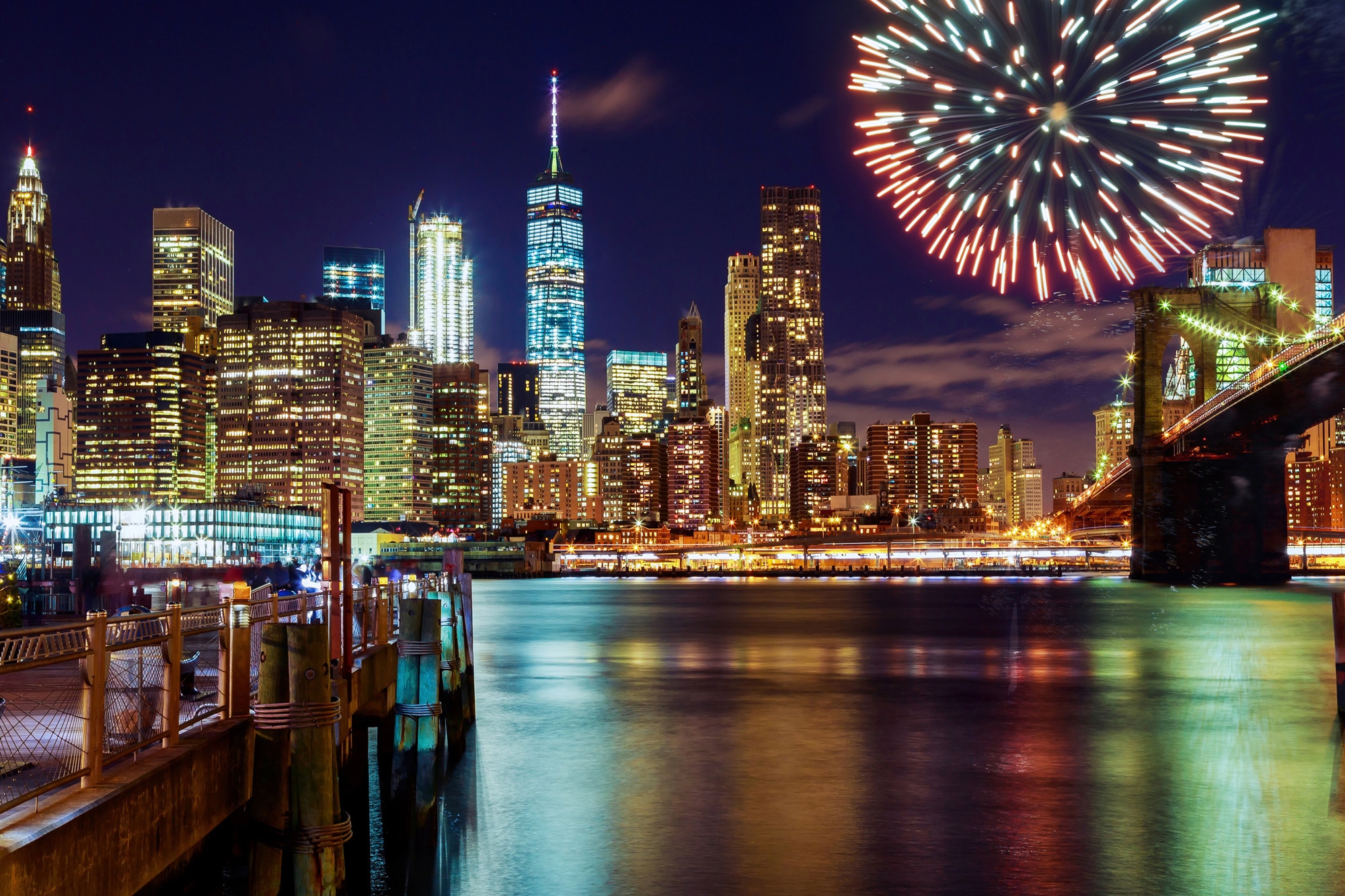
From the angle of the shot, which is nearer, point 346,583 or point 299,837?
point 299,837

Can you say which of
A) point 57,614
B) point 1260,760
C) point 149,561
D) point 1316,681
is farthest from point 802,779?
point 149,561

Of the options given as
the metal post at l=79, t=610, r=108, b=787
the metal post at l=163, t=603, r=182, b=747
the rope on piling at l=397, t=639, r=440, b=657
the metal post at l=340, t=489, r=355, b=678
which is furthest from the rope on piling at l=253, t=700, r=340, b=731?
the rope on piling at l=397, t=639, r=440, b=657

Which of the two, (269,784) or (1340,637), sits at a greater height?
(269,784)

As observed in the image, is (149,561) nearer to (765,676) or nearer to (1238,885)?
(765,676)

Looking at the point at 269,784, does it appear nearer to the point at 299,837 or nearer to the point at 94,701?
the point at 299,837

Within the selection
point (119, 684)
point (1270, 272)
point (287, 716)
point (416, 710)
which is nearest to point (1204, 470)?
point (1270, 272)

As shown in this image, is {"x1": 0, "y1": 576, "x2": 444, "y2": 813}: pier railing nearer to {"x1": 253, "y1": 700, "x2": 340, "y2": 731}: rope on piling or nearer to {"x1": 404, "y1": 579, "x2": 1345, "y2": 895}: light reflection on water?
{"x1": 253, "y1": 700, "x2": 340, "y2": 731}: rope on piling
